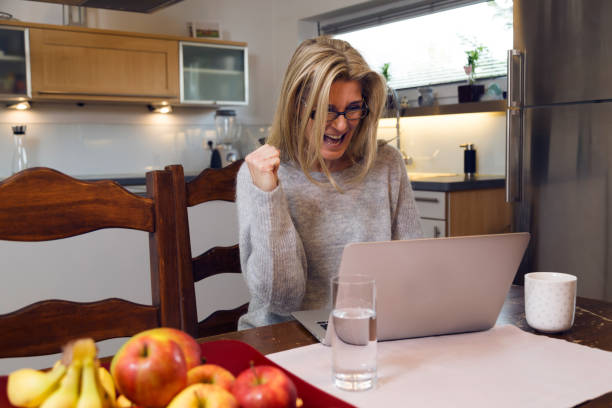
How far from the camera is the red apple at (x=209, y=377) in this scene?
0.48 m

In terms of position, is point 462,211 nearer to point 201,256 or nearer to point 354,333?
point 201,256

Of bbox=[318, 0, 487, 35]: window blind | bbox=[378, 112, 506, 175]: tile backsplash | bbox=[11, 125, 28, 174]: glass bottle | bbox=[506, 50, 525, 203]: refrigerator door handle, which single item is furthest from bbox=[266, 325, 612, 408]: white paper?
bbox=[11, 125, 28, 174]: glass bottle

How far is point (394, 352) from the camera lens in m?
0.85

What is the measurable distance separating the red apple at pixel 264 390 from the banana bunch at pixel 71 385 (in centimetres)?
10

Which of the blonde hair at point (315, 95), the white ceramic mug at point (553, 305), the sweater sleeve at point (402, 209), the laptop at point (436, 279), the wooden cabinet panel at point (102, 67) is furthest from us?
the wooden cabinet panel at point (102, 67)

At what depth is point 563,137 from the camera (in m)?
2.53

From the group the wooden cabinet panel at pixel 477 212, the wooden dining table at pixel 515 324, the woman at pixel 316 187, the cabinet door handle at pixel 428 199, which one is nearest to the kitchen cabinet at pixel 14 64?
the cabinet door handle at pixel 428 199

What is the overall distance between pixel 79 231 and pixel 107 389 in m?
0.53

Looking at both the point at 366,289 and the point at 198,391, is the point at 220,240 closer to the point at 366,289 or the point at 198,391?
the point at 366,289

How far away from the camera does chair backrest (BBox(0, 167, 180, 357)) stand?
0.90 meters

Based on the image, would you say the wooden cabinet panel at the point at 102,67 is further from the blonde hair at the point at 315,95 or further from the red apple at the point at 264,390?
the red apple at the point at 264,390

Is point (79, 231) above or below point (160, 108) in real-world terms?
below

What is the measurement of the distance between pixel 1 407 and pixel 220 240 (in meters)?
1.41

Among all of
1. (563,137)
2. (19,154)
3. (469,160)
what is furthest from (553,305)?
(19,154)
